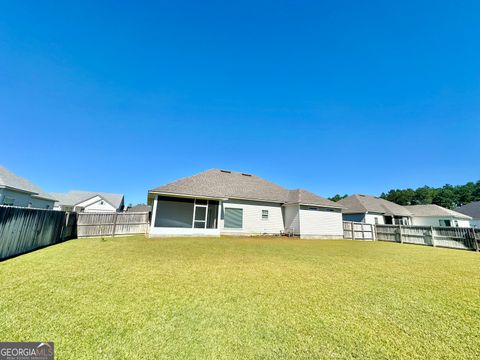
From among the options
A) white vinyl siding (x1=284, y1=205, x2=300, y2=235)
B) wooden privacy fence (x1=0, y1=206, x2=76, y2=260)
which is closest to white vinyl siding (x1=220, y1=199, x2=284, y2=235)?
white vinyl siding (x1=284, y1=205, x2=300, y2=235)

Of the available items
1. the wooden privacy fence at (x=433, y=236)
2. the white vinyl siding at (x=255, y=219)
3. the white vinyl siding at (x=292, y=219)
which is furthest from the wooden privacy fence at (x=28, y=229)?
the wooden privacy fence at (x=433, y=236)

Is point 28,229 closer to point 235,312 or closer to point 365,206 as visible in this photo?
point 235,312

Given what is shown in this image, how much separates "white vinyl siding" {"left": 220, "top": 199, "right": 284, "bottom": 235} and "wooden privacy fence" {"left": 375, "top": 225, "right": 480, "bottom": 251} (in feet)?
30.6

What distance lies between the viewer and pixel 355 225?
1753 cm

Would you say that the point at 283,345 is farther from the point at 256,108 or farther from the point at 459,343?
the point at 256,108

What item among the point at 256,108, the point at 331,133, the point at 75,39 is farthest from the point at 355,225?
the point at 75,39

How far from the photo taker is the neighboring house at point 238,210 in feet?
48.1

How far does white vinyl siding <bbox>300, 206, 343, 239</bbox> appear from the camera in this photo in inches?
639

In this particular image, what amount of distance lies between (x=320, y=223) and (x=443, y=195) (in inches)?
2393

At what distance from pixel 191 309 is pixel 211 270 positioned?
7.92 feet

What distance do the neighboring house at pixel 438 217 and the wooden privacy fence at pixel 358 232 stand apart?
17.8 m

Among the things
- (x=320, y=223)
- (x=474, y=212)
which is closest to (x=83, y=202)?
(x=320, y=223)

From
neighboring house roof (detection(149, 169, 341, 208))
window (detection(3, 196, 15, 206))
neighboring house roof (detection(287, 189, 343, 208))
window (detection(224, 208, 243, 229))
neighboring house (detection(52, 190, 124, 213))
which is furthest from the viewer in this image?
neighboring house (detection(52, 190, 124, 213))

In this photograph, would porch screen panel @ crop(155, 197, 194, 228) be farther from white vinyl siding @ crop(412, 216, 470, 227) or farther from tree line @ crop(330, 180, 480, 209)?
tree line @ crop(330, 180, 480, 209)
